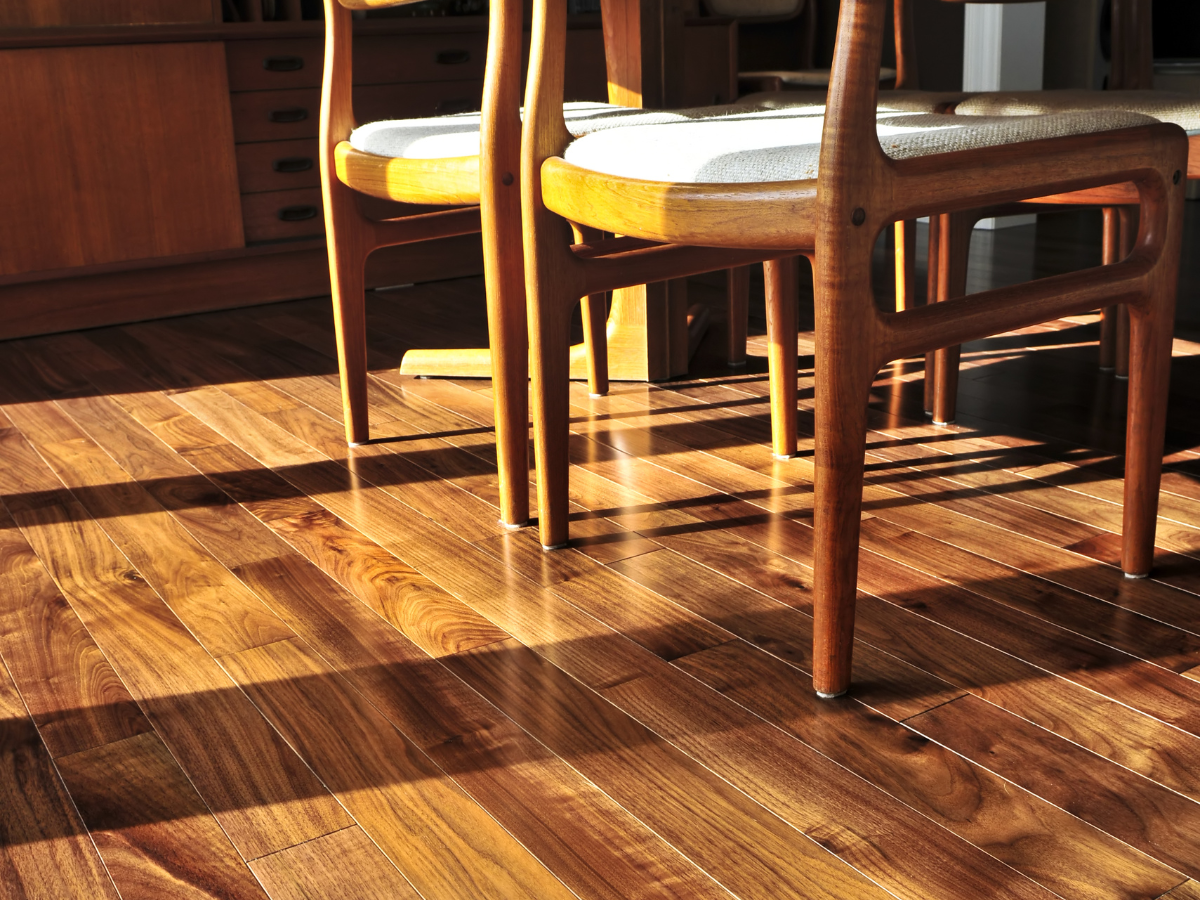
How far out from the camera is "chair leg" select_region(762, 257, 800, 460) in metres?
1.46

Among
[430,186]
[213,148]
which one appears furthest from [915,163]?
[213,148]

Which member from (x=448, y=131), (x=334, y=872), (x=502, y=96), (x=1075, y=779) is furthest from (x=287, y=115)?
(x=1075, y=779)

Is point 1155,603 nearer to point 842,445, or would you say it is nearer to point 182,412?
point 842,445

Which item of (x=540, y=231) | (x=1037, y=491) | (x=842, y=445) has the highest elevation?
(x=540, y=231)

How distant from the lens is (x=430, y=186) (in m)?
1.35

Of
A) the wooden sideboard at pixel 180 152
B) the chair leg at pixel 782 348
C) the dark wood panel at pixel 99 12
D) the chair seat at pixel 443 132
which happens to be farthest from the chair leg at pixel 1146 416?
the dark wood panel at pixel 99 12

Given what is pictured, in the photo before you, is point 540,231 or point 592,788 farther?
point 540,231

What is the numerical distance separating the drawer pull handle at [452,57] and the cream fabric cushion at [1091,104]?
1601 millimetres

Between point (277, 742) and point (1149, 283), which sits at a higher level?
point (1149, 283)

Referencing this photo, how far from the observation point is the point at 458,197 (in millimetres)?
1319

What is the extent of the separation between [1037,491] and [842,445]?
61 centimetres

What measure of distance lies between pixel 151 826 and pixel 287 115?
2183 mm

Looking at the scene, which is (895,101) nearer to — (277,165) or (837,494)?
(837,494)

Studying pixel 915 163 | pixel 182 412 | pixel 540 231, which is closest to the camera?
pixel 915 163
